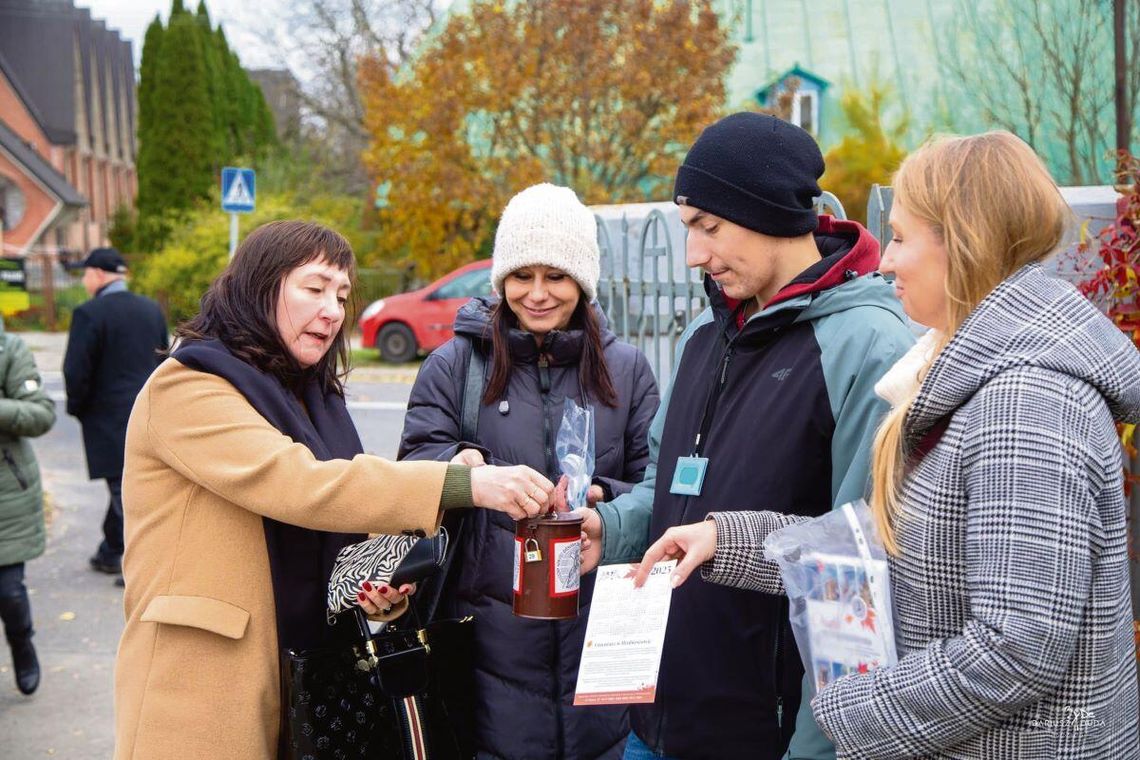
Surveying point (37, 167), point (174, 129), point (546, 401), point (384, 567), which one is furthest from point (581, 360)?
point (37, 167)

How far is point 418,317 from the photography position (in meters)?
18.8

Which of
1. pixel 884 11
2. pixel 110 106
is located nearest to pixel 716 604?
pixel 884 11

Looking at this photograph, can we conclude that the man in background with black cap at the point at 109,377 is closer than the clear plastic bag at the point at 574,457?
No

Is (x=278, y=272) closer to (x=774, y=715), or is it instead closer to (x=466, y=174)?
(x=774, y=715)

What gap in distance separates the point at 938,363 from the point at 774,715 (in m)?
0.97

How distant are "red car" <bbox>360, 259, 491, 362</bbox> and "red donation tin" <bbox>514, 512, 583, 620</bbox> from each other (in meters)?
15.4

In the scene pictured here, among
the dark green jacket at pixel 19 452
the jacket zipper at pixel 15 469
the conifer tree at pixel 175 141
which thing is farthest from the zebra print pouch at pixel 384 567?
the conifer tree at pixel 175 141

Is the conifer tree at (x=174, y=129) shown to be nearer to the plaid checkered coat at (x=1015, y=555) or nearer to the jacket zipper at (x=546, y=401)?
the jacket zipper at (x=546, y=401)

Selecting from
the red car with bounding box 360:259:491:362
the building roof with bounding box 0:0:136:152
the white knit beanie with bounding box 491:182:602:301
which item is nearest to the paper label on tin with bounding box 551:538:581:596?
the white knit beanie with bounding box 491:182:602:301

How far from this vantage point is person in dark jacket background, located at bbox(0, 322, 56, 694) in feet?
17.7

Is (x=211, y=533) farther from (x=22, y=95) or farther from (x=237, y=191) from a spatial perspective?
(x=22, y=95)

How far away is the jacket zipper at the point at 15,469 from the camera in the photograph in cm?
556

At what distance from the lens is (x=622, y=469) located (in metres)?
3.40

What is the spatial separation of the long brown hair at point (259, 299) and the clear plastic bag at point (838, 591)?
53.7 inches
